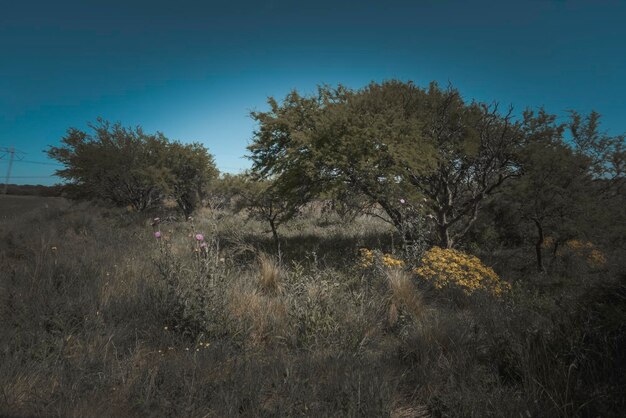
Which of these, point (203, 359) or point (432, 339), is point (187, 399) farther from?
point (432, 339)

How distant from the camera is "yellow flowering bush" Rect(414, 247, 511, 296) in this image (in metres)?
6.03

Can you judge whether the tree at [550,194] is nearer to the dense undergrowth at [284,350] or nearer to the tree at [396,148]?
the tree at [396,148]

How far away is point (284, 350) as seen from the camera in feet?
11.7

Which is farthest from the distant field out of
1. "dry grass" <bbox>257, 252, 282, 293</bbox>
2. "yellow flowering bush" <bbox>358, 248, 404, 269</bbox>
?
"yellow flowering bush" <bbox>358, 248, 404, 269</bbox>

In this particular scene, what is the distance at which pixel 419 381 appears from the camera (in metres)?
2.99

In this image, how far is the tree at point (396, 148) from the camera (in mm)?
9042

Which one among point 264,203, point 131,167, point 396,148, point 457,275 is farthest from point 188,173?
point 457,275

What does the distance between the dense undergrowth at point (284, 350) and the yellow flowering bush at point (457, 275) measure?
0.67 metres

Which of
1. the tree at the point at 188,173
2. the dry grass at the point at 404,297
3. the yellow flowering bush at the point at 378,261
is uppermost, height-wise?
the tree at the point at 188,173

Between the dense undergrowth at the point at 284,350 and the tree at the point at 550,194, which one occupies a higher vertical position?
the tree at the point at 550,194

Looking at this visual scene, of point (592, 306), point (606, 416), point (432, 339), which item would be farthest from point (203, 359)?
point (592, 306)

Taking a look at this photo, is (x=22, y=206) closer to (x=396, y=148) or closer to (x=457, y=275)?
(x=396, y=148)

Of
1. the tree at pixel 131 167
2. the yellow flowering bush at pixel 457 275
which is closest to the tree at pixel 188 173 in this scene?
the tree at pixel 131 167

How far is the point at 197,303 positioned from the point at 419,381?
2.52 metres
